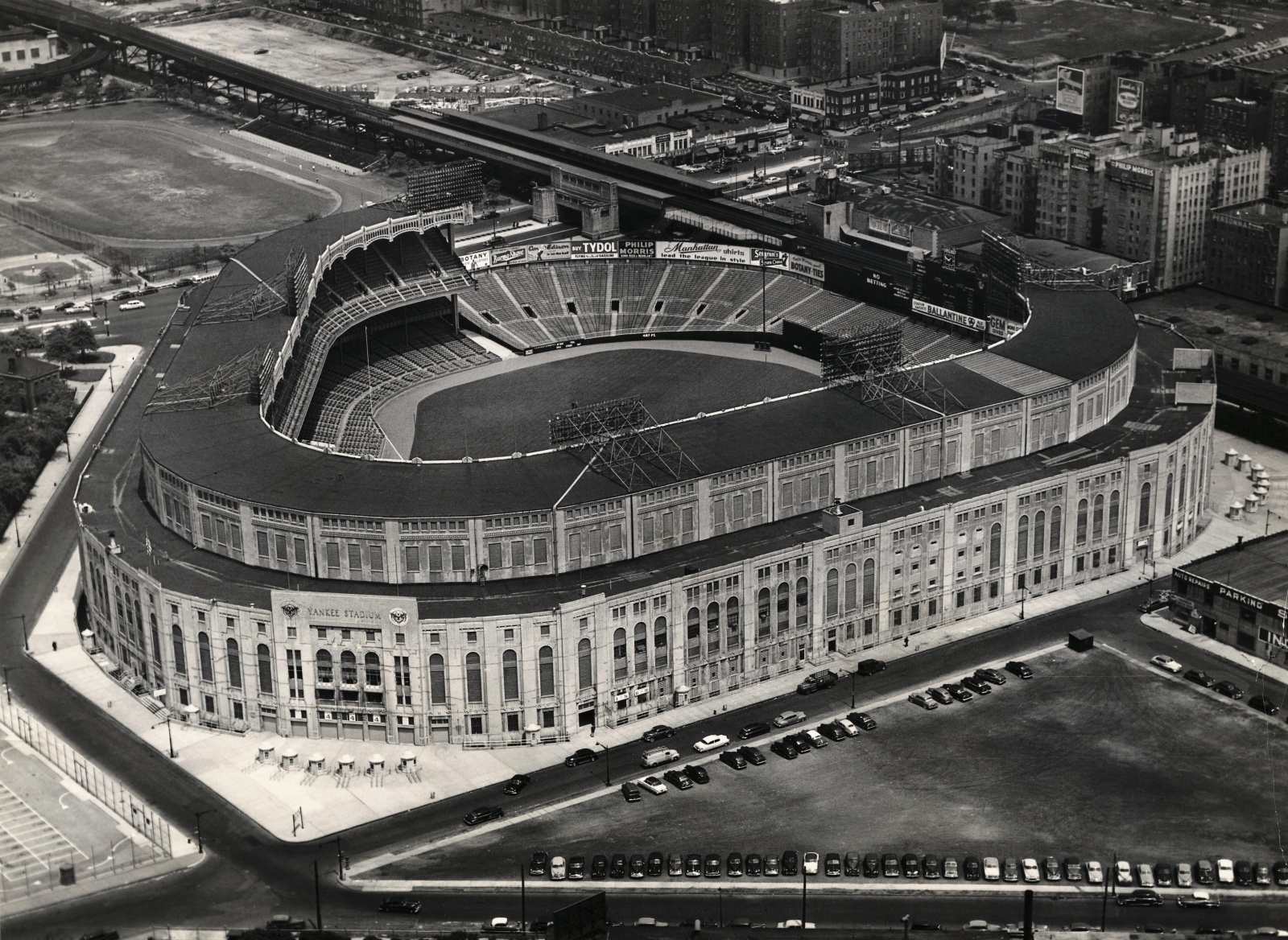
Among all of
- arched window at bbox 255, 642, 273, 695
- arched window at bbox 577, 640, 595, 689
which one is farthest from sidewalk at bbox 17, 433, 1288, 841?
arched window at bbox 577, 640, 595, 689

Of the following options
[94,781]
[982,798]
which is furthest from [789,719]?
[94,781]

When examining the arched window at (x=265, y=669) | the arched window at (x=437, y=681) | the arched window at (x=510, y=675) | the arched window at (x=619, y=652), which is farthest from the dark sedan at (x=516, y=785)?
the arched window at (x=265, y=669)

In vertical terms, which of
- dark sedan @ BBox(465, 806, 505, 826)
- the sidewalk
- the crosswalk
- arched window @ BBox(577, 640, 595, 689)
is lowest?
the sidewalk

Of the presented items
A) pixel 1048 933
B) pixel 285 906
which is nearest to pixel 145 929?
pixel 285 906

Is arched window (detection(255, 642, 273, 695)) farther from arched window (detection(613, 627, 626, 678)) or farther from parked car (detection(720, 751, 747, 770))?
parked car (detection(720, 751, 747, 770))

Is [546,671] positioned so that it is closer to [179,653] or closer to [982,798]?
[179,653]

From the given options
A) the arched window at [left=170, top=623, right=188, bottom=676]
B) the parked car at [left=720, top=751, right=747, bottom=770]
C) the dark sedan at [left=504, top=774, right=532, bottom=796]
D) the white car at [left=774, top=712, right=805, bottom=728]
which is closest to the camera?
the dark sedan at [left=504, top=774, right=532, bottom=796]

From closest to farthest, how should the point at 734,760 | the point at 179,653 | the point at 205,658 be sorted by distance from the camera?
the point at 734,760 < the point at 205,658 < the point at 179,653

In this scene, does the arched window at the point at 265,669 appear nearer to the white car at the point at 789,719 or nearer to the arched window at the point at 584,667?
the arched window at the point at 584,667
